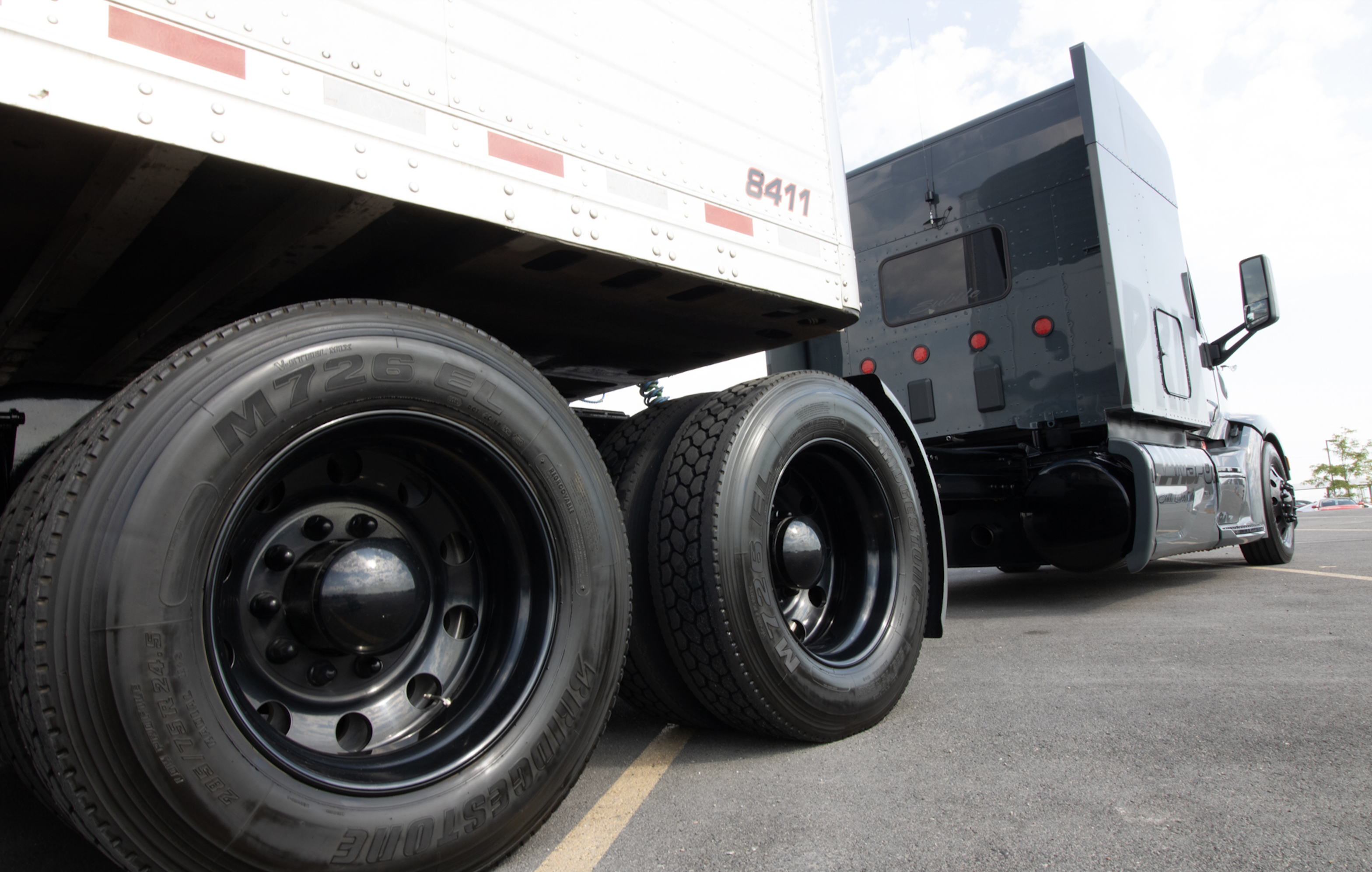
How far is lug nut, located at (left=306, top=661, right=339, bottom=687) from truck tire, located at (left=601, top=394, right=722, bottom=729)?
0.89 metres

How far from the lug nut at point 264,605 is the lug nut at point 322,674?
161mm

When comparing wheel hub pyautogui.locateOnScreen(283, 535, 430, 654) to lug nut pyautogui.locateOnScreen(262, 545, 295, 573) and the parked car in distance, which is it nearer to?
lug nut pyautogui.locateOnScreen(262, 545, 295, 573)

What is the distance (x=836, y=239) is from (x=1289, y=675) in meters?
2.53

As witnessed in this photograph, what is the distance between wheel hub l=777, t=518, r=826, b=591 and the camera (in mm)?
2885

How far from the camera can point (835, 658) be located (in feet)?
9.64

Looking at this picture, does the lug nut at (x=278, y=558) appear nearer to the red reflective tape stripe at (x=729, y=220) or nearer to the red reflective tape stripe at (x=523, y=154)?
the red reflective tape stripe at (x=523, y=154)

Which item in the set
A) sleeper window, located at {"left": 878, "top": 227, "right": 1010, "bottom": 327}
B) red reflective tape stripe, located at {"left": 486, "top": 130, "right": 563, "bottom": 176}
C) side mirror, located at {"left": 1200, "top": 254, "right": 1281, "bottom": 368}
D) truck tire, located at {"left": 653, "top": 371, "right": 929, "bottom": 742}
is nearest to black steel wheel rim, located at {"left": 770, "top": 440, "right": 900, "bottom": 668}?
truck tire, located at {"left": 653, "top": 371, "right": 929, "bottom": 742}

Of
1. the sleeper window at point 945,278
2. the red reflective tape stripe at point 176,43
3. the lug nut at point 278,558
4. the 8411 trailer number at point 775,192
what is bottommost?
the lug nut at point 278,558

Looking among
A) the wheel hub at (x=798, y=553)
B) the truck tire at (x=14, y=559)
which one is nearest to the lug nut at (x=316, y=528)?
the truck tire at (x=14, y=559)

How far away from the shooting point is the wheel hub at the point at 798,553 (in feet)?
9.46

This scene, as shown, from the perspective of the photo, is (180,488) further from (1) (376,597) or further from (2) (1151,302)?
(2) (1151,302)

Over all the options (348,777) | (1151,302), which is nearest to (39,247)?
(348,777)

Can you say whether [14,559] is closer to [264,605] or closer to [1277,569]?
[264,605]

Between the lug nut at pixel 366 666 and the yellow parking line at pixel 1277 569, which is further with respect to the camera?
the yellow parking line at pixel 1277 569
